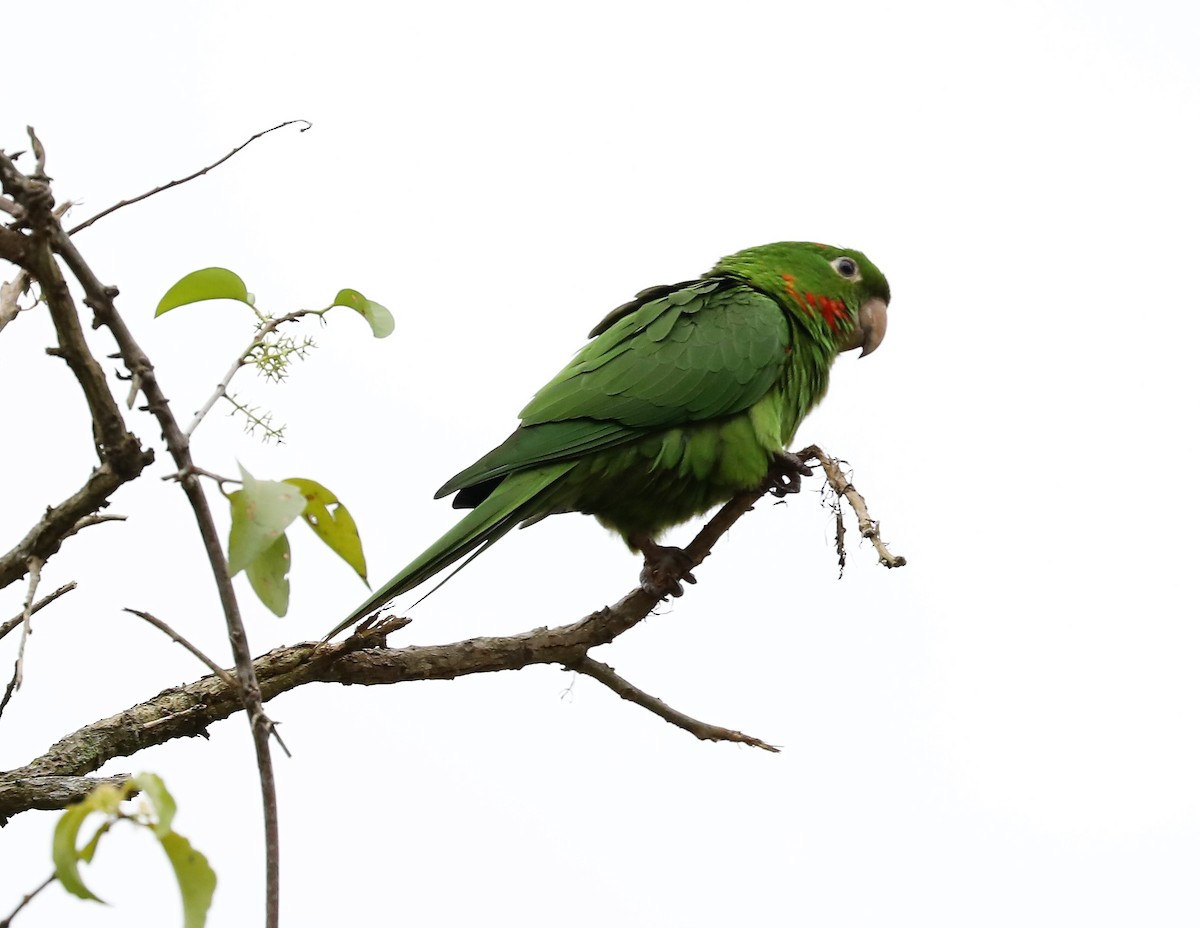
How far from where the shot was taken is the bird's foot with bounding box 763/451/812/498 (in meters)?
3.91

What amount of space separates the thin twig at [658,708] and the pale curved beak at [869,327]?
1.89 metres

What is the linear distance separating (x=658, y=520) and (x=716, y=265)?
4.00 feet

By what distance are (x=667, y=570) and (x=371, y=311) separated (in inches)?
76.5

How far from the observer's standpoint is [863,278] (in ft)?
15.8

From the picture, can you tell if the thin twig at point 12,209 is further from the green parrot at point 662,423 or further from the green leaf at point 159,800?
the green parrot at point 662,423

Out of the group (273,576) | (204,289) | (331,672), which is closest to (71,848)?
(273,576)

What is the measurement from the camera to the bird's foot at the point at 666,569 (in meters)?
3.61

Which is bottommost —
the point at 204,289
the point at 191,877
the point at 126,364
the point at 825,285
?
the point at 191,877

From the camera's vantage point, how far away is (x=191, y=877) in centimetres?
125

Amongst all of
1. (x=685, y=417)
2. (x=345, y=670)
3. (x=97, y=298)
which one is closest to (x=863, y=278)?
(x=685, y=417)

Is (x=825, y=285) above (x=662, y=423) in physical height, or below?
above

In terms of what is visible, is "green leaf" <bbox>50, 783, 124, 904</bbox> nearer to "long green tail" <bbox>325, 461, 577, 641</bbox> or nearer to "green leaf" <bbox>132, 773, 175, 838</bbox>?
"green leaf" <bbox>132, 773, 175, 838</bbox>

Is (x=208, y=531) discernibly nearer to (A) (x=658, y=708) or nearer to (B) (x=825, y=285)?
(A) (x=658, y=708)

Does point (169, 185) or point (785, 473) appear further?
point (785, 473)
